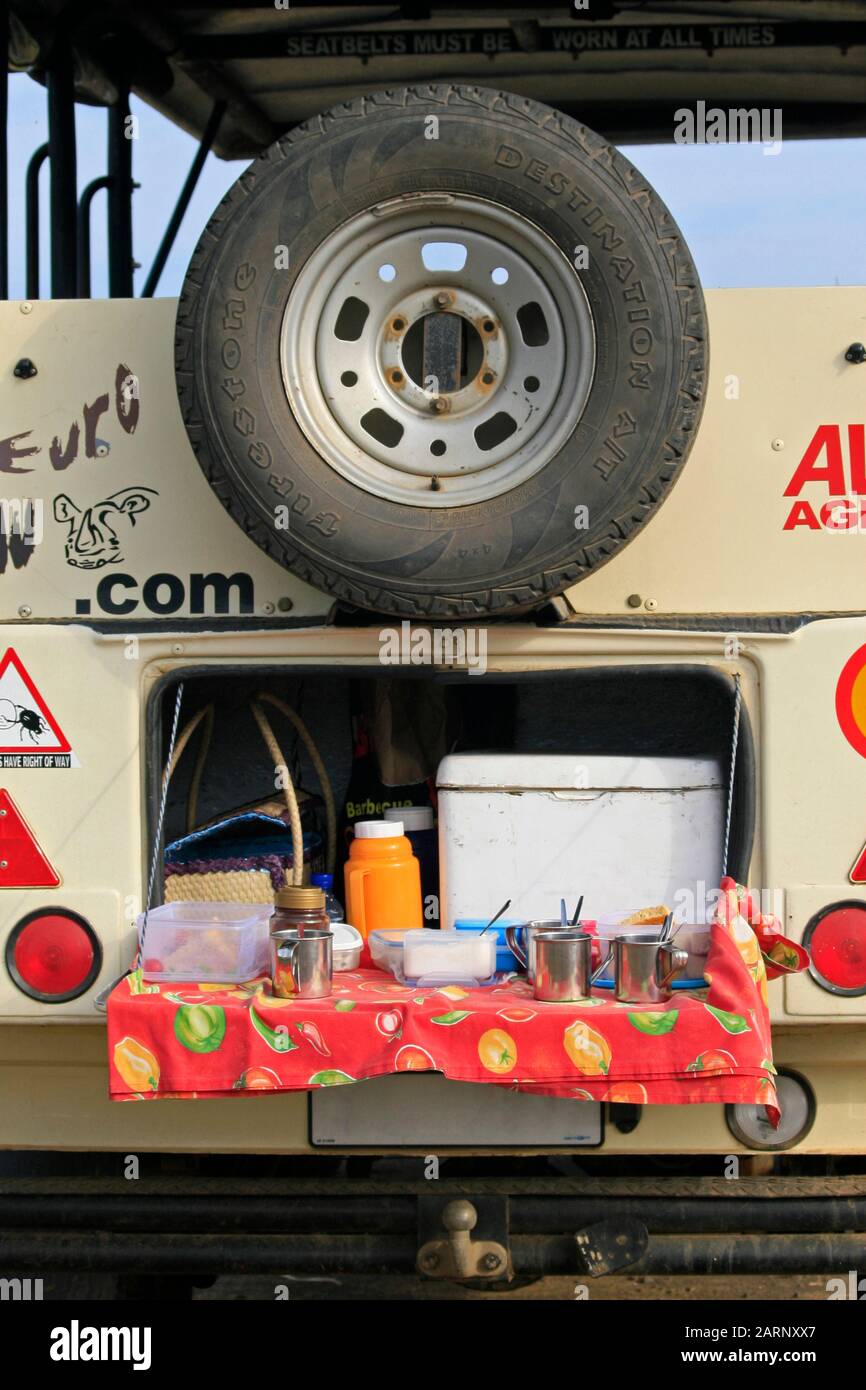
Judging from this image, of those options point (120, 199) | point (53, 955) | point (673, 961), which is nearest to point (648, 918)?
point (673, 961)

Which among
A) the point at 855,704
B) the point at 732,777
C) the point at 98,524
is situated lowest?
the point at 732,777

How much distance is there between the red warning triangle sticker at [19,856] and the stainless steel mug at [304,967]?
0.53m

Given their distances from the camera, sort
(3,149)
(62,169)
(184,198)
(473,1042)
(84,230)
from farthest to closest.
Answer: (184,198) → (84,230) → (62,169) → (3,149) → (473,1042)

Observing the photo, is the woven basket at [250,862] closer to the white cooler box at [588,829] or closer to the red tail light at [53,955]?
the red tail light at [53,955]

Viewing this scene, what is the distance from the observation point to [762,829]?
2.78 meters

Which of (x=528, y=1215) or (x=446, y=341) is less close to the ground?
(x=446, y=341)

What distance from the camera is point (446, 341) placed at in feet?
9.17

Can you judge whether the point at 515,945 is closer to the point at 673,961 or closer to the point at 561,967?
the point at 561,967

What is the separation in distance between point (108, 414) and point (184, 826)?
999mm

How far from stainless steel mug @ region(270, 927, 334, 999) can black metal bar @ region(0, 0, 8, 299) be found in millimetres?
2028

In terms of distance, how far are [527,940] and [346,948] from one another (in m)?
0.36

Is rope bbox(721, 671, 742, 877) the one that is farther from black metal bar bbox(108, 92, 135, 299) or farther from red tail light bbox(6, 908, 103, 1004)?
black metal bar bbox(108, 92, 135, 299)

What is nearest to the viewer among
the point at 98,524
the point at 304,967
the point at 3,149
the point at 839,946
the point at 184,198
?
the point at 304,967

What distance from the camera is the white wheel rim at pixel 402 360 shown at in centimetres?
269
